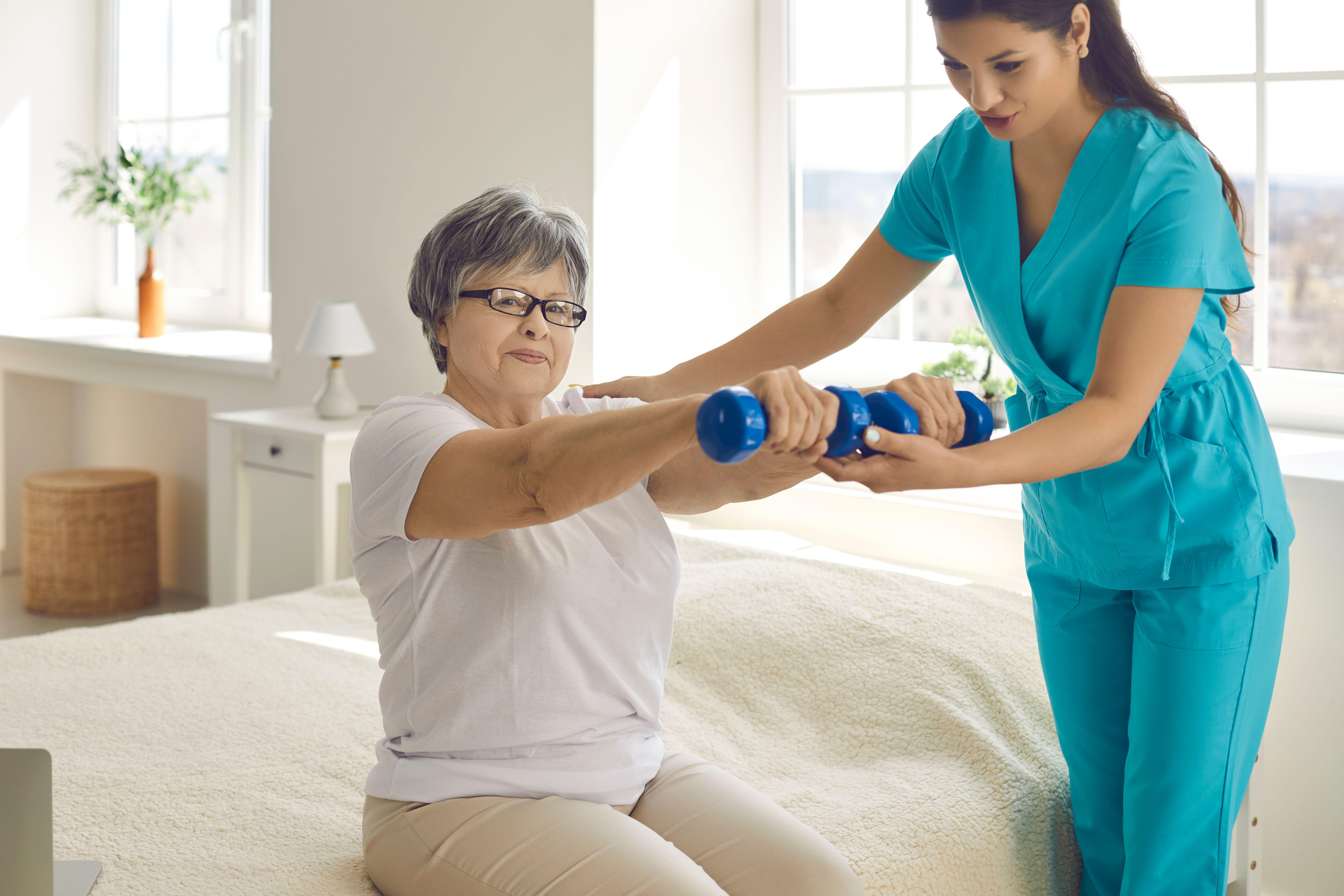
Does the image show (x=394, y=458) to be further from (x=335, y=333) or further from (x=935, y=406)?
(x=335, y=333)

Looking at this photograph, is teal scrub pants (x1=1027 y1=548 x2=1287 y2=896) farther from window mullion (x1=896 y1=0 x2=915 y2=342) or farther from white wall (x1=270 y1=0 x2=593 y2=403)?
white wall (x1=270 y1=0 x2=593 y2=403)

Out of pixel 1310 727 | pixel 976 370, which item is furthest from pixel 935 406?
pixel 976 370

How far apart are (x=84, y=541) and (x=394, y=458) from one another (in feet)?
11.1

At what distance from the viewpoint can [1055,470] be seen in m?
1.08

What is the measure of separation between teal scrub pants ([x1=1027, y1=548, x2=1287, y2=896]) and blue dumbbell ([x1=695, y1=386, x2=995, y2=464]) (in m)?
0.34

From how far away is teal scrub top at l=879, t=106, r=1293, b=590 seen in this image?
120 centimetres

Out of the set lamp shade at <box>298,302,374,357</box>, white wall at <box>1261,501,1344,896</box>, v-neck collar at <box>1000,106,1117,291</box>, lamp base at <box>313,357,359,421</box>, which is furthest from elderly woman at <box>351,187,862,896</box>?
lamp base at <box>313,357,359,421</box>

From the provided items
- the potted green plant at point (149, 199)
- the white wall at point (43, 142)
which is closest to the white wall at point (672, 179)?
the potted green plant at point (149, 199)

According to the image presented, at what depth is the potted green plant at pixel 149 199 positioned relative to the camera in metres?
4.20

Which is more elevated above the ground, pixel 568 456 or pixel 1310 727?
pixel 568 456

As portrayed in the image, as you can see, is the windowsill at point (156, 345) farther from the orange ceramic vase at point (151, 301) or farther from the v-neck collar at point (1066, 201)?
the v-neck collar at point (1066, 201)

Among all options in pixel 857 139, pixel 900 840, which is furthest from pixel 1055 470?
pixel 857 139

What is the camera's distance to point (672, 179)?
2768 millimetres

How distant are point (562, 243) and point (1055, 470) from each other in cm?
56
